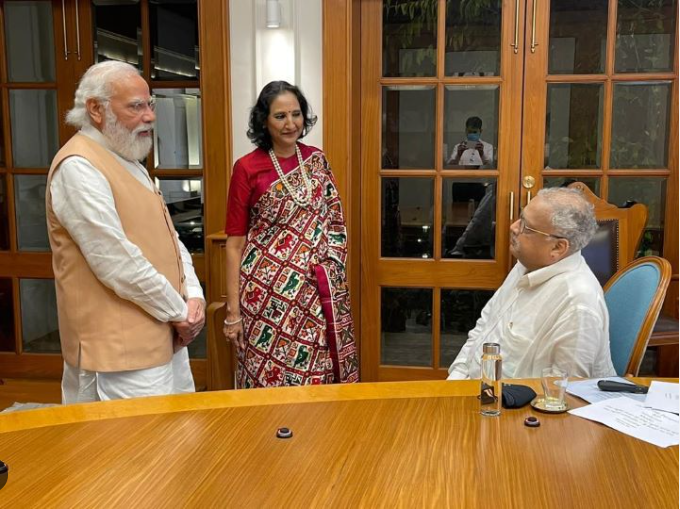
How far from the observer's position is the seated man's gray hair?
6.54ft

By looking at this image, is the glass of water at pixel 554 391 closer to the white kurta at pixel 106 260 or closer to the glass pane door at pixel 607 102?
the white kurta at pixel 106 260

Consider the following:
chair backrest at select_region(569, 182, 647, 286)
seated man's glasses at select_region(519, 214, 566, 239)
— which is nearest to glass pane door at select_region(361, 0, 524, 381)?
chair backrest at select_region(569, 182, 647, 286)

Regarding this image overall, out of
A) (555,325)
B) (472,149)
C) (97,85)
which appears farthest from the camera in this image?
(472,149)

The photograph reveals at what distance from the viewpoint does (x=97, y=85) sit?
215 centimetres

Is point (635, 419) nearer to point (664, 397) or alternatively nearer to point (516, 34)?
point (664, 397)

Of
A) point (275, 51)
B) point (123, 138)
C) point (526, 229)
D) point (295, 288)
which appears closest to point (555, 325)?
point (526, 229)

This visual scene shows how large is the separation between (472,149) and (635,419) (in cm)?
225

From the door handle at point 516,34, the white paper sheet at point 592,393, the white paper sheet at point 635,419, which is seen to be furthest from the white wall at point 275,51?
the white paper sheet at point 635,419

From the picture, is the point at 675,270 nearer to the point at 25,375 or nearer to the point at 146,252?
the point at 146,252

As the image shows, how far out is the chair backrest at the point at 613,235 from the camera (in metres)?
3.25

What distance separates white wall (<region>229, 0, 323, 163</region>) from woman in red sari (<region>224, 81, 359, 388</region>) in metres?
0.66

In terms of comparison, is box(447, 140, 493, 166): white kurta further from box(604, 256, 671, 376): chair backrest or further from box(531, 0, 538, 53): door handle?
box(604, 256, 671, 376): chair backrest

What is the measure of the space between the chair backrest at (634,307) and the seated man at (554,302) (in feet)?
0.33

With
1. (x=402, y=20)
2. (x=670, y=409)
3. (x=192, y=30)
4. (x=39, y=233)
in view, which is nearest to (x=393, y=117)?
(x=402, y=20)
